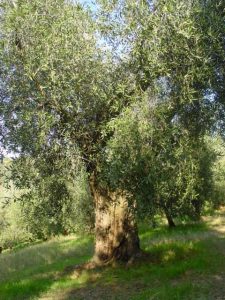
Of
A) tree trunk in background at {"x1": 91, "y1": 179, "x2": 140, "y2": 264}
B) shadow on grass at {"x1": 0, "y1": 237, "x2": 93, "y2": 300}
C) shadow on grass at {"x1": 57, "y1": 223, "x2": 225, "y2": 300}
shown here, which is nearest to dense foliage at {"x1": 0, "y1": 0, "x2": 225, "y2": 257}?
tree trunk in background at {"x1": 91, "y1": 179, "x2": 140, "y2": 264}

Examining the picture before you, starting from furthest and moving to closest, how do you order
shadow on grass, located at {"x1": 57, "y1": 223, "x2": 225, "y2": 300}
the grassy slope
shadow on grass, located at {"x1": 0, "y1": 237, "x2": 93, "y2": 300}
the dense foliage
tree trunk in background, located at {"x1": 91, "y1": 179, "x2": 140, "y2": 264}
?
tree trunk in background, located at {"x1": 91, "y1": 179, "x2": 140, "y2": 264}
shadow on grass, located at {"x1": 0, "y1": 237, "x2": 93, "y2": 300}
the grassy slope
shadow on grass, located at {"x1": 57, "y1": 223, "x2": 225, "y2": 300}
the dense foliage

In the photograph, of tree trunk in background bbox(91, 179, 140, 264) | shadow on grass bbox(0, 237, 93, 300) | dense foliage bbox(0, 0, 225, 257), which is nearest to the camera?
dense foliage bbox(0, 0, 225, 257)

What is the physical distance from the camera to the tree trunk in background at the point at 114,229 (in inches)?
664

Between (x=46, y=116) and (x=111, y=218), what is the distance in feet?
19.6

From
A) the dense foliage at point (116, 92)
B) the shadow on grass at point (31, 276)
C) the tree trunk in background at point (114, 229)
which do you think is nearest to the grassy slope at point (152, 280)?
the shadow on grass at point (31, 276)

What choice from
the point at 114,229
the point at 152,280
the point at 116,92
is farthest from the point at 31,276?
the point at 116,92

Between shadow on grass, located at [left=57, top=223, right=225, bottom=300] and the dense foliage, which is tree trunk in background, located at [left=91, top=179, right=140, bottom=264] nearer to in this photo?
shadow on grass, located at [left=57, top=223, right=225, bottom=300]

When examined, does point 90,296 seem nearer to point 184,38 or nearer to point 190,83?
point 190,83

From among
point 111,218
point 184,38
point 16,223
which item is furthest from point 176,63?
point 16,223

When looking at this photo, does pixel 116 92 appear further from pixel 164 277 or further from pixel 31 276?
pixel 31 276

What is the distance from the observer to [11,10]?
13.3 metres

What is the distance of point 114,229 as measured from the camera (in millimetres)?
16922

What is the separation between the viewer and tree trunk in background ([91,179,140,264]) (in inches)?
664

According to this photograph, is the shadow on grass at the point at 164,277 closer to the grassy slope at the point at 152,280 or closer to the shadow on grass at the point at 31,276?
the grassy slope at the point at 152,280
